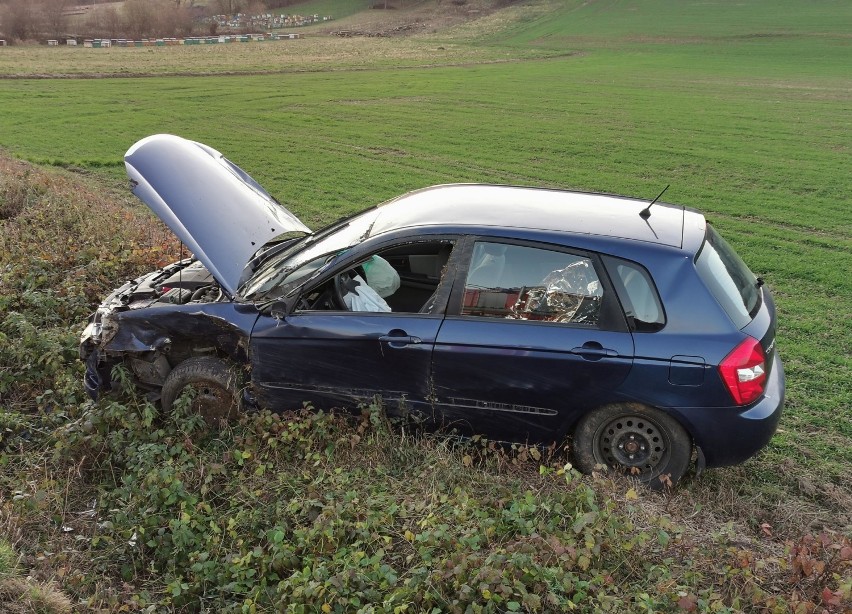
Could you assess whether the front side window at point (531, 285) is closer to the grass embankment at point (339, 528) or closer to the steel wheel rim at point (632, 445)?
the steel wheel rim at point (632, 445)

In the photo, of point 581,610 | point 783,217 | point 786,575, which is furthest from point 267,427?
point 783,217

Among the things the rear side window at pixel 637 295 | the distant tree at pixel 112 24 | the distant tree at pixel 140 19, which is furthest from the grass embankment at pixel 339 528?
the distant tree at pixel 140 19

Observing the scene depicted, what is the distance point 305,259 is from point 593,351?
2.13 meters

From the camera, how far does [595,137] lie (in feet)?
68.8

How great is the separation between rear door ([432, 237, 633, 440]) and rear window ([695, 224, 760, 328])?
60 centimetres

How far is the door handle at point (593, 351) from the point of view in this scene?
467 centimetres

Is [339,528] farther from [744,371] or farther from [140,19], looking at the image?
[140,19]

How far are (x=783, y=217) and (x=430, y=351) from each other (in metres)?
10.1

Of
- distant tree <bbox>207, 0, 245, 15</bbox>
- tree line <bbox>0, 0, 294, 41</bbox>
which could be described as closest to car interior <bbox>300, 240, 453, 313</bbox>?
tree line <bbox>0, 0, 294, 41</bbox>

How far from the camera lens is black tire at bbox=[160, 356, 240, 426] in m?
5.33

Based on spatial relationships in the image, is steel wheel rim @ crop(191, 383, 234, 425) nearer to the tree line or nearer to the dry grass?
the dry grass

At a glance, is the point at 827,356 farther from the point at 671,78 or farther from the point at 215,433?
the point at 671,78

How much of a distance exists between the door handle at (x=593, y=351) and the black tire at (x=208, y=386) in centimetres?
230

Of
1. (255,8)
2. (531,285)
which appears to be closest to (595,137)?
(531,285)
